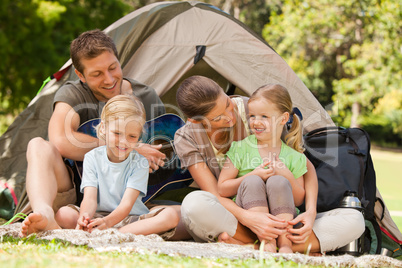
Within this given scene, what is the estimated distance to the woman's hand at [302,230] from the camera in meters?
2.05

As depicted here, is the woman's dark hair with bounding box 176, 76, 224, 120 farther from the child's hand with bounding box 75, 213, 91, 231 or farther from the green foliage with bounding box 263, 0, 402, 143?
the green foliage with bounding box 263, 0, 402, 143

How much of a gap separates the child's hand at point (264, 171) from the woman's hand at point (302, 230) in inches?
9.0

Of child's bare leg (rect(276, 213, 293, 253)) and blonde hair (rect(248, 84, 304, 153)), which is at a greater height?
blonde hair (rect(248, 84, 304, 153))

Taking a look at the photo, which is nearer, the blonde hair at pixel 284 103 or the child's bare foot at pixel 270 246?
the child's bare foot at pixel 270 246

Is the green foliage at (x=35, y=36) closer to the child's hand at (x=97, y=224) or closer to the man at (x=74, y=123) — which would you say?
the man at (x=74, y=123)

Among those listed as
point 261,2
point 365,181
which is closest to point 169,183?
point 365,181

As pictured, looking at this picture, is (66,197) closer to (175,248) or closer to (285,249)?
(175,248)

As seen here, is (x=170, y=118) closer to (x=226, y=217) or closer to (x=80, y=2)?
(x=226, y=217)

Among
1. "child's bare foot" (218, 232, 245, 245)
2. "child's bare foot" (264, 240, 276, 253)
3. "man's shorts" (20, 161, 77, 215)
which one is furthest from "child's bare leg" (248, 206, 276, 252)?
"man's shorts" (20, 161, 77, 215)

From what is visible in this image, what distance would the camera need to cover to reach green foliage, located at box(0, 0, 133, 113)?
9.27 meters

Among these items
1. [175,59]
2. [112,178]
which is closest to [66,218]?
[112,178]

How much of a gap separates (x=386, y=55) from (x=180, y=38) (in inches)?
443

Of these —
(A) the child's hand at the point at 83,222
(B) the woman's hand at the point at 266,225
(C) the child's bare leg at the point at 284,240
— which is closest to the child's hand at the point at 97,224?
(A) the child's hand at the point at 83,222

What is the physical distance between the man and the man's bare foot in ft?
0.39
